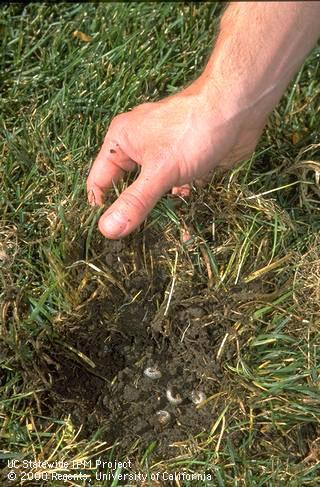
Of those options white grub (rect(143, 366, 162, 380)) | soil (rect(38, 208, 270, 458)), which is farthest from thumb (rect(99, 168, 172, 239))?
white grub (rect(143, 366, 162, 380))

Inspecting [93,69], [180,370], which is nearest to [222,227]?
[180,370]

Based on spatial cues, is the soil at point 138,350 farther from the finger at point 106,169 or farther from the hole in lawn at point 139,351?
the finger at point 106,169

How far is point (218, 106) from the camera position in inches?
65.8

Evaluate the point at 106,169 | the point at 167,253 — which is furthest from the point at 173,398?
the point at 106,169

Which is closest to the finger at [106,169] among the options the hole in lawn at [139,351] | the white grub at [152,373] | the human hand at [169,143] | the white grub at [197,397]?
the human hand at [169,143]

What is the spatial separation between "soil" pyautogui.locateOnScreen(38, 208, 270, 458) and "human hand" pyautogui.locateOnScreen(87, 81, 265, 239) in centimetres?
15

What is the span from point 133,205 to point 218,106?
0.32 m

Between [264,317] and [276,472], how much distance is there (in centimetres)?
40

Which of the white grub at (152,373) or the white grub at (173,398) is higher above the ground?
the white grub at (152,373)

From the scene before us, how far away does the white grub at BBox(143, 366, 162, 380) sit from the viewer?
1762mm

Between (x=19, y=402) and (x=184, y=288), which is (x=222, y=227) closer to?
(x=184, y=288)

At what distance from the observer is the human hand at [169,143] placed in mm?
1673

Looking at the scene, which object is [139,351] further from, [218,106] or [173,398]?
[218,106]

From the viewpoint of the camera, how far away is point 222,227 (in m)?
1.93
